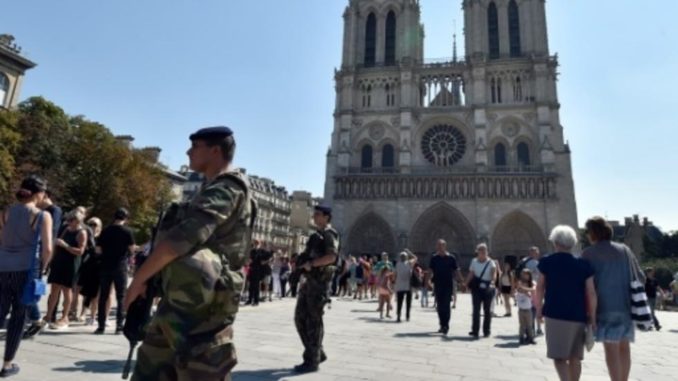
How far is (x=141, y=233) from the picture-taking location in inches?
1198

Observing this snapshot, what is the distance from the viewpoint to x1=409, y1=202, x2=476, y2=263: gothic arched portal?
1258 inches

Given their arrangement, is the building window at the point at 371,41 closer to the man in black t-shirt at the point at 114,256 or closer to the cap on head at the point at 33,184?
the man in black t-shirt at the point at 114,256

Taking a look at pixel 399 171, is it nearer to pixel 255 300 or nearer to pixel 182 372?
pixel 255 300

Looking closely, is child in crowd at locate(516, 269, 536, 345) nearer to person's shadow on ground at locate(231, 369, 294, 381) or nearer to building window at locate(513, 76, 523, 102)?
person's shadow on ground at locate(231, 369, 294, 381)

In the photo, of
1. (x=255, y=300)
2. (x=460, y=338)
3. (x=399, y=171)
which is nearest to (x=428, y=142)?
(x=399, y=171)

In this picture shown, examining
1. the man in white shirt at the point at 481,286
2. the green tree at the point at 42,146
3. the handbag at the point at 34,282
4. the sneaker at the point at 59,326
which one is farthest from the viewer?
the green tree at the point at 42,146

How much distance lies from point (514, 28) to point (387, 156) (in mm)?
15239

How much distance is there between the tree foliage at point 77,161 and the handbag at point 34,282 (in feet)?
58.4

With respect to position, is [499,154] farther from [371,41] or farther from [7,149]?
[7,149]

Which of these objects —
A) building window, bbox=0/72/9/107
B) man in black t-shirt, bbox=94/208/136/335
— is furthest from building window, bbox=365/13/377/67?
man in black t-shirt, bbox=94/208/136/335

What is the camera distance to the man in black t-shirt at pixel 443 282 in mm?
7391

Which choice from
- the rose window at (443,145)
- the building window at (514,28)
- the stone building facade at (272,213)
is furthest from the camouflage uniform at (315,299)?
the stone building facade at (272,213)

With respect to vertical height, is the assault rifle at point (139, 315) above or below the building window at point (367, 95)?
below

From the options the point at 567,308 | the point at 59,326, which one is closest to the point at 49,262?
the point at 59,326
